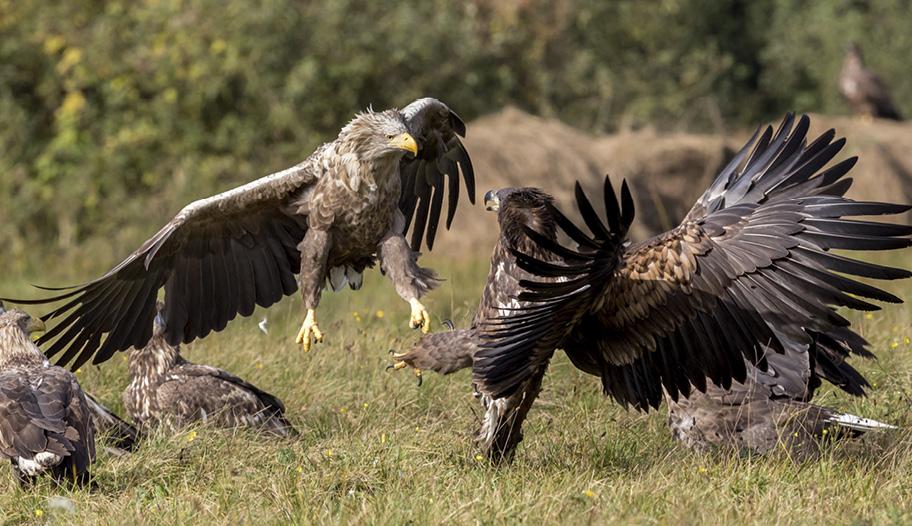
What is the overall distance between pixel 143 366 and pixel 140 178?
932cm

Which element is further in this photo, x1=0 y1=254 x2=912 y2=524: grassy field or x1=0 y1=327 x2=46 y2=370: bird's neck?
x1=0 y1=327 x2=46 y2=370: bird's neck

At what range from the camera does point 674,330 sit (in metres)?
5.47

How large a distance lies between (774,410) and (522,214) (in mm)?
1480

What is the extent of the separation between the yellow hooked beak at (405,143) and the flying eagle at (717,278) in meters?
1.00

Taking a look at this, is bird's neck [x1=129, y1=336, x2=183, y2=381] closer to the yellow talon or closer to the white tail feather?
the yellow talon

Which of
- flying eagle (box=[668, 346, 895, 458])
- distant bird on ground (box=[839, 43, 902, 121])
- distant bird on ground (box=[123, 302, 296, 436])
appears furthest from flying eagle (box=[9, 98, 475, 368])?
distant bird on ground (box=[839, 43, 902, 121])

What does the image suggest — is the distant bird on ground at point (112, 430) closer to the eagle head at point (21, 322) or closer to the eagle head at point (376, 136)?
the eagle head at point (21, 322)

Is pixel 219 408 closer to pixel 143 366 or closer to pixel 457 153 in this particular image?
pixel 143 366

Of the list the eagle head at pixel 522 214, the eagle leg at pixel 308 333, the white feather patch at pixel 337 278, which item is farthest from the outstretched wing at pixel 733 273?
the white feather patch at pixel 337 278

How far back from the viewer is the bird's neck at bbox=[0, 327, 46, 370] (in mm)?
6426

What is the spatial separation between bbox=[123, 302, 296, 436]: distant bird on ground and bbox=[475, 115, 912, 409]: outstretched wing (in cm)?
159

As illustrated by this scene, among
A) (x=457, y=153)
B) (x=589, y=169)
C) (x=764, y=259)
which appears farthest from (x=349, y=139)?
(x=589, y=169)

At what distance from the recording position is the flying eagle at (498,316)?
5812 mm

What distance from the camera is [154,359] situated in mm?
7137
